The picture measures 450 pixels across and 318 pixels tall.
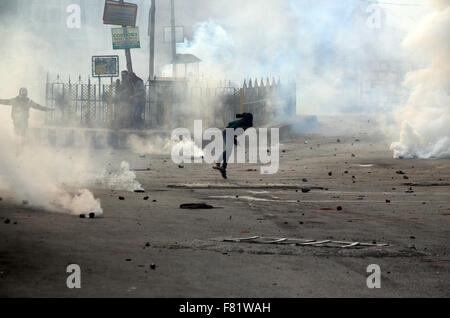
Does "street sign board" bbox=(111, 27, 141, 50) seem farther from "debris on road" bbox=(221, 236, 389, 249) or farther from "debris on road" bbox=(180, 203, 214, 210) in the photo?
"debris on road" bbox=(221, 236, 389, 249)

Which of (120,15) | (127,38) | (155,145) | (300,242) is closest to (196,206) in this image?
(300,242)

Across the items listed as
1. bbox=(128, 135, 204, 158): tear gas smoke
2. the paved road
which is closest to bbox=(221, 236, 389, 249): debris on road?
the paved road

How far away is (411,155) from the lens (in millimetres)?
21531

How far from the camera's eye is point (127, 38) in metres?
35.4

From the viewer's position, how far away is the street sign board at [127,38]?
3538 cm

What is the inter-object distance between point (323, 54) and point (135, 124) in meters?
16.6

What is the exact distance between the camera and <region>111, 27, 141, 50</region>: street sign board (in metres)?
35.4

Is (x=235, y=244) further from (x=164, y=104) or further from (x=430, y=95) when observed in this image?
(x=164, y=104)

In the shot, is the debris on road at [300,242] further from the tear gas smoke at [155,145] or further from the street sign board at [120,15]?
the street sign board at [120,15]

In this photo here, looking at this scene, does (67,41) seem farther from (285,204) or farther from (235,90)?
(285,204)

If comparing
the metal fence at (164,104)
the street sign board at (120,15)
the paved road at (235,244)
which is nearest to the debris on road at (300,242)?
the paved road at (235,244)

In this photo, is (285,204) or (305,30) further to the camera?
(305,30)

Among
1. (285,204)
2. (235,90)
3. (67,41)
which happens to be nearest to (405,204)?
(285,204)
